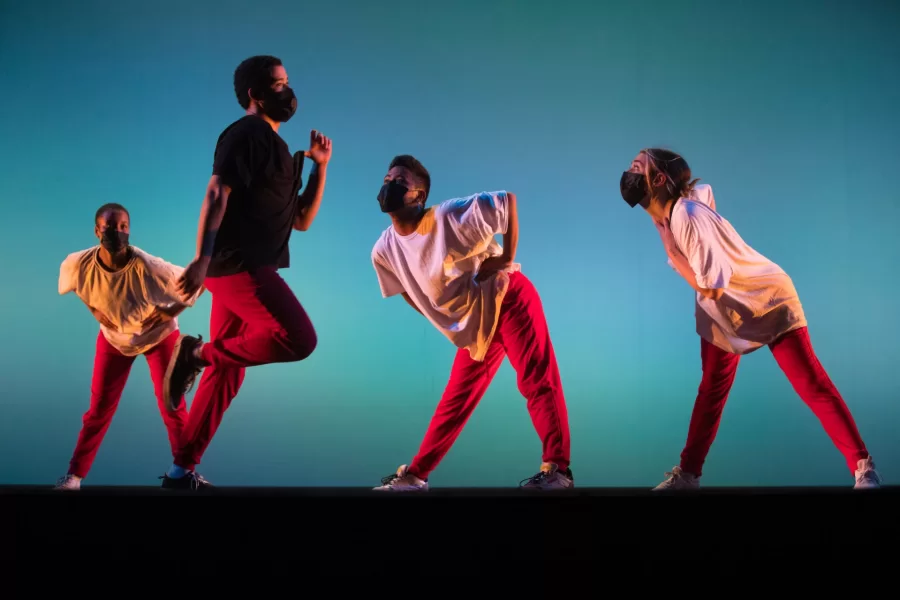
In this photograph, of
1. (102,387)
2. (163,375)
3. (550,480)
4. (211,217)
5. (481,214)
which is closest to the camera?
(211,217)

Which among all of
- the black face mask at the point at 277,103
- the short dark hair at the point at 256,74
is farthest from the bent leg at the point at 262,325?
the short dark hair at the point at 256,74

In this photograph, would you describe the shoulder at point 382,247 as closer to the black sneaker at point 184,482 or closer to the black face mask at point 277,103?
the black face mask at point 277,103

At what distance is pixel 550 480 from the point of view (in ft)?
10.4

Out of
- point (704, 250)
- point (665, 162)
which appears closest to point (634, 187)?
point (665, 162)

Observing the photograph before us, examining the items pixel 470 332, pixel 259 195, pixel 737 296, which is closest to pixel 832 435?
pixel 737 296

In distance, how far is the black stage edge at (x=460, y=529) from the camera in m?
2.63

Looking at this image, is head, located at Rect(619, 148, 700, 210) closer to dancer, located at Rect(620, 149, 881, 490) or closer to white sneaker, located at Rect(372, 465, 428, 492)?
dancer, located at Rect(620, 149, 881, 490)

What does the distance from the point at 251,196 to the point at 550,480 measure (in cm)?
166

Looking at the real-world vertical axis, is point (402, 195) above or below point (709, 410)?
above

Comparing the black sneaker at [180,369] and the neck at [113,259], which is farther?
the neck at [113,259]

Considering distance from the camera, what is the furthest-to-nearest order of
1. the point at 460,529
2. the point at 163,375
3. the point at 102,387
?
the point at 102,387 → the point at 163,375 → the point at 460,529

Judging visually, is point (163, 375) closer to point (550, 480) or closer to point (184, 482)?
point (184, 482)

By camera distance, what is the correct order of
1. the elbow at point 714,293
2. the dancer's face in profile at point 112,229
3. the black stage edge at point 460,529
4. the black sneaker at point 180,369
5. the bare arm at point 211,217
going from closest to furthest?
the black stage edge at point 460,529
the bare arm at point 211,217
the black sneaker at point 180,369
the elbow at point 714,293
the dancer's face in profile at point 112,229

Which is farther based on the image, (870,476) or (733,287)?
(733,287)
